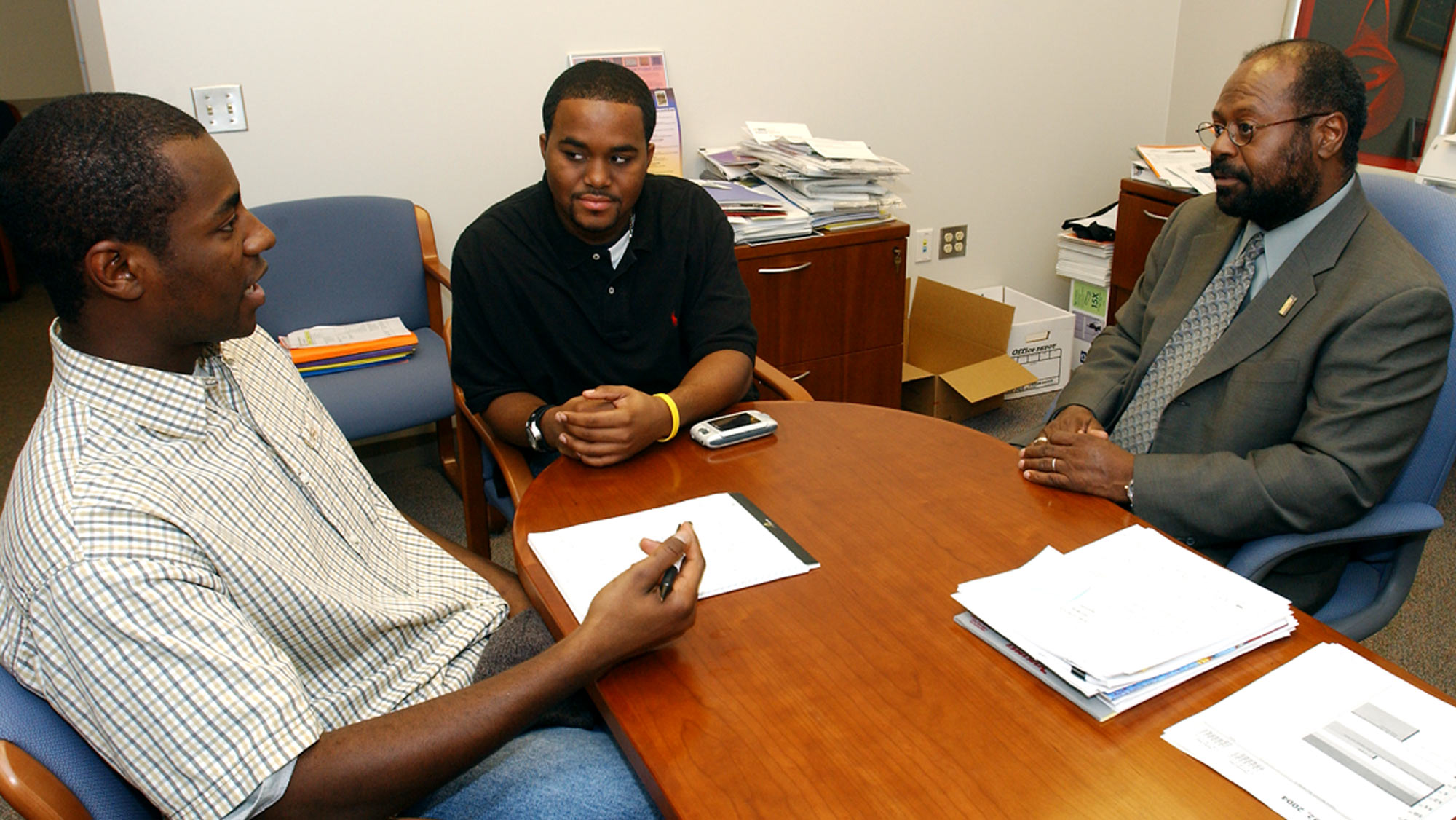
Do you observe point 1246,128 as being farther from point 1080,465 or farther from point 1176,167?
point 1176,167

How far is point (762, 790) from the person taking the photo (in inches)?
35.5

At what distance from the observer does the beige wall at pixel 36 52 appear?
5.64m

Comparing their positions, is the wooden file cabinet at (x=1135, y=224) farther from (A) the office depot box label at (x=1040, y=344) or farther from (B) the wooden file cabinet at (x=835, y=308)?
(B) the wooden file cabinet at (x=835, y=308)

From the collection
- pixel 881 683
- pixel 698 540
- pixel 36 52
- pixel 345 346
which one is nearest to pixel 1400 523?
pixel 881 683

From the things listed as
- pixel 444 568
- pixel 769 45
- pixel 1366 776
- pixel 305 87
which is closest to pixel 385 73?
pixel 305 87

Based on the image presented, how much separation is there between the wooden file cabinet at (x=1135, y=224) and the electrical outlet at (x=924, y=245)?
0.67 m

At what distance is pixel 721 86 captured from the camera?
10.8 feet

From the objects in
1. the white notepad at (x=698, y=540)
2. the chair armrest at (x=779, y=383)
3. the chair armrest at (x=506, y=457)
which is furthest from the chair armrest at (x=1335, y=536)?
the chair armrest at (x=506, y=457)

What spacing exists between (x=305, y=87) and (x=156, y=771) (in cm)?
236

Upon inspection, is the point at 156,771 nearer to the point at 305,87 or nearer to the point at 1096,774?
the point at 1096,774

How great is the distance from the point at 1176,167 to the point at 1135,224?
0.22 metres

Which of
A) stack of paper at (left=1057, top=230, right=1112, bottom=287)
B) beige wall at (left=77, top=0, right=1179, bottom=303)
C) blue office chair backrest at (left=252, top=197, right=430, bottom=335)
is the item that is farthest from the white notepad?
stack of paper at (left=1057, top=230, right=1112, bottom=287)

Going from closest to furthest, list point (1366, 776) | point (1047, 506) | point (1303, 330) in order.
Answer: point (1366, 776) < point (1047, 506) < point (1303, 330)

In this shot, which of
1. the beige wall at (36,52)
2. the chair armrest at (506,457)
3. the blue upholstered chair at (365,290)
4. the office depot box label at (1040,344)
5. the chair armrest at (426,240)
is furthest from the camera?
the beige wall at (36,52)
